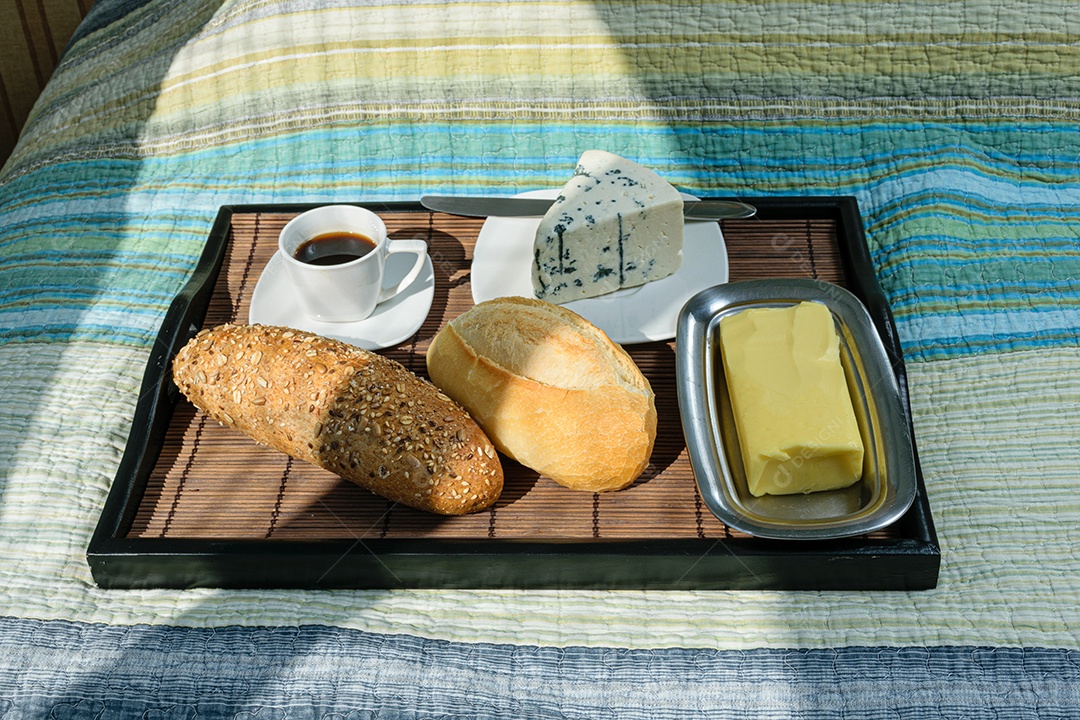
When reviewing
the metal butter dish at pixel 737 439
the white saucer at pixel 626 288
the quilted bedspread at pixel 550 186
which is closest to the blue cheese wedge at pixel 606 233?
the white saucer at pixel 626 288

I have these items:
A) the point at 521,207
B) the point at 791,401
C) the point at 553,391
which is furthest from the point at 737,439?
the point at 521,207

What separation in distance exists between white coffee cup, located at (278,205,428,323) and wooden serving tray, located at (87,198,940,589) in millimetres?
138

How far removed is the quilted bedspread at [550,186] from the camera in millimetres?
1168

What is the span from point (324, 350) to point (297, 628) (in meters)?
0.36

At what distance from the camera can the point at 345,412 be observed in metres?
1.25

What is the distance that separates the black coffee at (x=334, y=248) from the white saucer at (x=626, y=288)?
0.58ft

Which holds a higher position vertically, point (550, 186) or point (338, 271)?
point (338, 271)

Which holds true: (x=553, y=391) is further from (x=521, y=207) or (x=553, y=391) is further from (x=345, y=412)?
(x=521, y=207)

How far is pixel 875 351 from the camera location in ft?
4.36

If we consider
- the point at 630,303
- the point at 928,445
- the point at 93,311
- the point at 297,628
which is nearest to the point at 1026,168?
the point at 928,445

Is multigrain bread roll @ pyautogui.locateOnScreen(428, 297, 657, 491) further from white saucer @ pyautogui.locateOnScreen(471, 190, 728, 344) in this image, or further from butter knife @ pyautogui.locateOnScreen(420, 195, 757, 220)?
butter knife @ pyautogui.locateOnScreen(420, 195, 757, 220)

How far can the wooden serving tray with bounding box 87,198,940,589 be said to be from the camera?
1.19m

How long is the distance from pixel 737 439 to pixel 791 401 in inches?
3.5

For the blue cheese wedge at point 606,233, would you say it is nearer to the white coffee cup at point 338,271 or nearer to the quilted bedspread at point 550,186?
the white coffee cup at point 338,271
